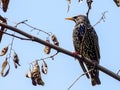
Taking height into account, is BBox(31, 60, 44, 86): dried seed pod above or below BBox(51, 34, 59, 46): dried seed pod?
below

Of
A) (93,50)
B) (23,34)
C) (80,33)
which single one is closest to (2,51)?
(23,34)

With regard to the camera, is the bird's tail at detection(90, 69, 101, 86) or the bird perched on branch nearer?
→ the bird's tail at detection(90, 69, 101, 86)

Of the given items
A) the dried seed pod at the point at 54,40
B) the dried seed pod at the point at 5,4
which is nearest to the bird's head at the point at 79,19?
the dried seed pod at the point at 54,40

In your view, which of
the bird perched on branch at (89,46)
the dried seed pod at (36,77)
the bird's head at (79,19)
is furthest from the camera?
the bird's head at (79,19)

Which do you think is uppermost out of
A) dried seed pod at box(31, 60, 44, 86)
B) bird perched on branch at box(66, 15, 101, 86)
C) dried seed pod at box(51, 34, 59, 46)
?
dried seed pod at box(51, 34, 59, 46)

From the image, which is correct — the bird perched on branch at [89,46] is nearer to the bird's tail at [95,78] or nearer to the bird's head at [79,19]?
the bird's tail at [95,78]

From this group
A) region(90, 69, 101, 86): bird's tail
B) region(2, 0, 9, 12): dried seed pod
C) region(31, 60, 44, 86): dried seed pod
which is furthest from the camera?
region(90, 69, 101, 86): bird's tail

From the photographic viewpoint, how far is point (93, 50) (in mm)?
6102

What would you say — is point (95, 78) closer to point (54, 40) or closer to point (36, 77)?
point (54, 40)

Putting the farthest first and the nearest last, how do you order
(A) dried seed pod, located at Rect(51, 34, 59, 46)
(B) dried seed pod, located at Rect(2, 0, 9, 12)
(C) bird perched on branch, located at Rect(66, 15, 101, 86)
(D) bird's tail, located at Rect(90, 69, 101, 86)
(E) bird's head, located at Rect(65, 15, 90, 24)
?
(E) bird's head, located at Rect(65, 15, 90, 24)
(C) bird perched on branch, located at Rect(66, 15, 101, 86)
(D) bird's tail, located at Rect(90, 69, 101, 86)
(A) dried seed pod, located at Rect(51, 34, 59, 46)
(B) dried seed pod, located at Rect(2, 0, 9, 12)

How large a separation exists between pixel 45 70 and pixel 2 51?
1.47ft

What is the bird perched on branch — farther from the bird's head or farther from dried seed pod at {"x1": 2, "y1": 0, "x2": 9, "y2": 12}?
dried seed pod at {"x1": 2, "y1": 0, "x2": 9, "y2": 12}

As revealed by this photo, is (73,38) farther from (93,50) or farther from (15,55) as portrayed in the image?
(15,55)

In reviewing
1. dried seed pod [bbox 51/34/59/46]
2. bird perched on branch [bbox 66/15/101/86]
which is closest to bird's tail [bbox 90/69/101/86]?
bird perched on branch [bbox 66/15/101/86]
